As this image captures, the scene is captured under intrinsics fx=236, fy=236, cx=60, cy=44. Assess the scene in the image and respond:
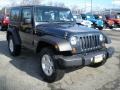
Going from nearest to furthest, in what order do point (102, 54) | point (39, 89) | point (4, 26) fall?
point (39, 89) < point (102, 54) < point (4, 26)

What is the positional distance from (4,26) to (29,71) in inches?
565

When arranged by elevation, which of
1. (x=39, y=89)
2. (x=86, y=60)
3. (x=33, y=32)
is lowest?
(x=39, y=89)

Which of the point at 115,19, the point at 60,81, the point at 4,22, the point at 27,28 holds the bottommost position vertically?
the point at 60,81

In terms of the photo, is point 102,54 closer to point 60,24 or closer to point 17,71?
point 60,24

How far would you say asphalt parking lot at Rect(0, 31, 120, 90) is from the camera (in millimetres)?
5808

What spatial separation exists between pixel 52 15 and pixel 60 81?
2306 millimetres

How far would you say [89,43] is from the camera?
626cm

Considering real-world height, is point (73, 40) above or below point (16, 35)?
above

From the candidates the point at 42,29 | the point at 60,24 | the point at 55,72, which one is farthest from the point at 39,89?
the point at 60,24

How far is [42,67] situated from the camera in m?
6.47

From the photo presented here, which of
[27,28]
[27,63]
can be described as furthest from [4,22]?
Answer: [27,28]

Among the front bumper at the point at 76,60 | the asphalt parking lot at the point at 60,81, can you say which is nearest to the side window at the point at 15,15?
the asphalt parking lot at the point at 60,81

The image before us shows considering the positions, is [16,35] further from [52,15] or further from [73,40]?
[73,40]

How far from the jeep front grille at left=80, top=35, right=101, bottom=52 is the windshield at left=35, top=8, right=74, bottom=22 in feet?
5.18
